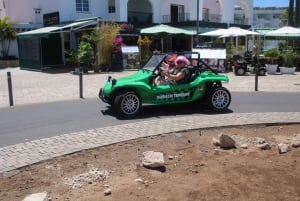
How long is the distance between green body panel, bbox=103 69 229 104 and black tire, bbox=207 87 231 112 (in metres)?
0.22

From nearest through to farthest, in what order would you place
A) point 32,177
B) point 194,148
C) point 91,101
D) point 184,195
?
point 184,195, point 32,177, point 194,148, point 91,101

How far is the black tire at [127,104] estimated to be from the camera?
9.22 metres

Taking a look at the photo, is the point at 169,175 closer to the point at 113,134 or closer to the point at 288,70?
the point at 113,134

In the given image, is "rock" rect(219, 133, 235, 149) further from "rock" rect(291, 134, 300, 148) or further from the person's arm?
the person's arm

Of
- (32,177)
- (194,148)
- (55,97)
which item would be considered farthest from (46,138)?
(55,97)

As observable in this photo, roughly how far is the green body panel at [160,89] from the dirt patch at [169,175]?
2482 millimetres

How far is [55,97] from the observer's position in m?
13.1

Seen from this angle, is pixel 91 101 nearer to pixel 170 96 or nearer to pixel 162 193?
pixel 170 96

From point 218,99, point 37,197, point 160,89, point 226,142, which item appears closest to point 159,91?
point 160,89

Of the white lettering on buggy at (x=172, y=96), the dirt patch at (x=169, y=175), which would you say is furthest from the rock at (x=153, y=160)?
the white lettering on buggy at (x=172, y=96)

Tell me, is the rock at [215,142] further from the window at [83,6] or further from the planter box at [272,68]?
the window at [83,6]

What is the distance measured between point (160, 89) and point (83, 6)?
2472cm

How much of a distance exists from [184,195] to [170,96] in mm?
5076

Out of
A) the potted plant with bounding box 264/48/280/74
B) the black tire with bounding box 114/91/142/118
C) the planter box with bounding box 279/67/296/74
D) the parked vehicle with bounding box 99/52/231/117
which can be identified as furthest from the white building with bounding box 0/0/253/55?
the black tire with bounding box 114/91/142/118
